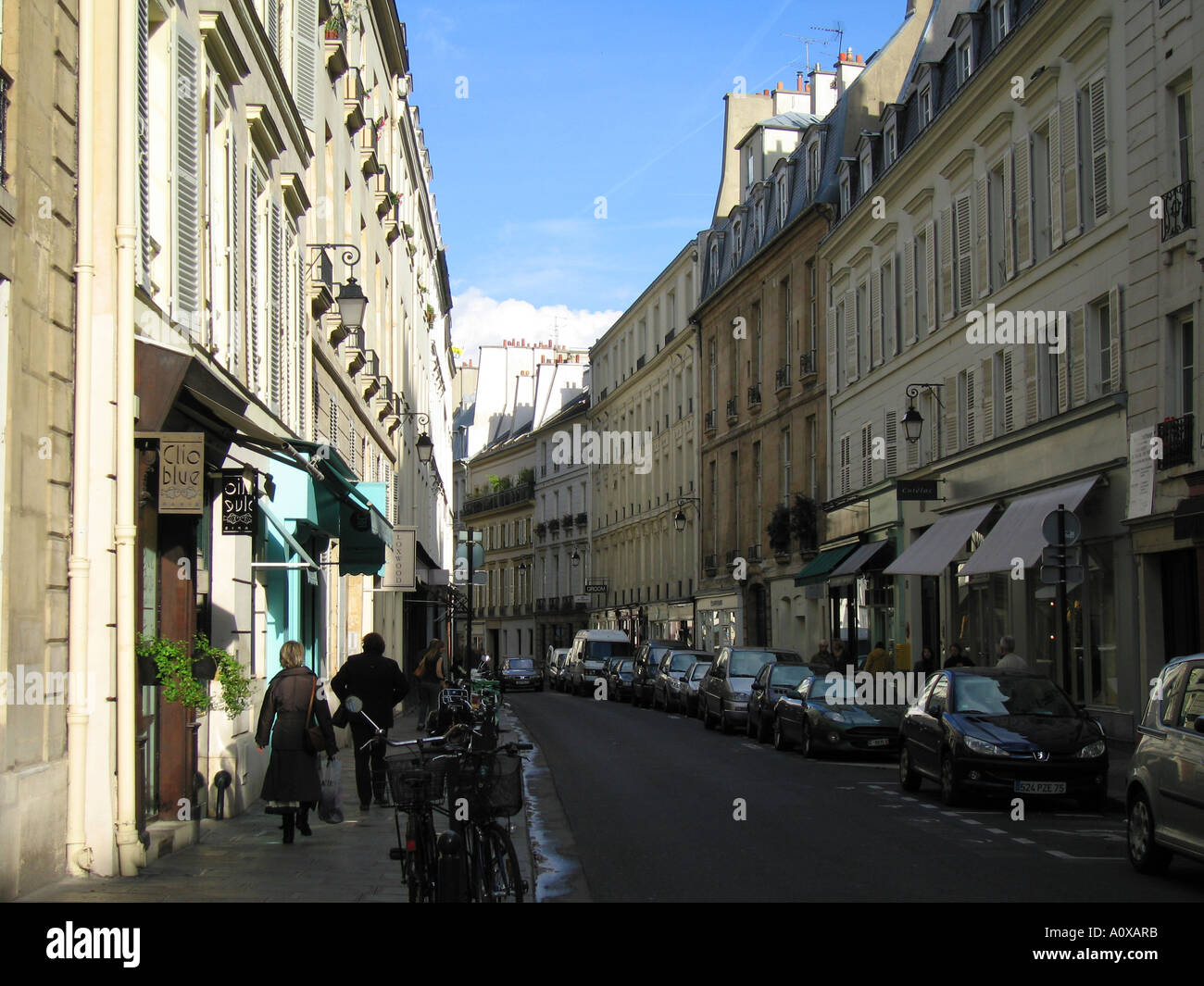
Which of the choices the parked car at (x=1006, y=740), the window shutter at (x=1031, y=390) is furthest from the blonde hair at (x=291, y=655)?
the window shutter at (x=1031, y=390)

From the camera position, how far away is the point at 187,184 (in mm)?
12578

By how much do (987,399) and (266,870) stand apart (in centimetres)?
2140

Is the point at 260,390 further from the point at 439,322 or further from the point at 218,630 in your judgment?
the point at 439,322

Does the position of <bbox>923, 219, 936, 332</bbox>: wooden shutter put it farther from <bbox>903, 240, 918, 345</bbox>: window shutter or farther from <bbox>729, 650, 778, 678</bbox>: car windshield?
<bbox>729, 650, 778, 678</bbox>: car windshield

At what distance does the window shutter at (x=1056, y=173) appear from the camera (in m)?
25.1

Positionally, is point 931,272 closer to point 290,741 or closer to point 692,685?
point 692,685

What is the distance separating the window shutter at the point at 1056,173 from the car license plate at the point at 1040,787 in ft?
40.6

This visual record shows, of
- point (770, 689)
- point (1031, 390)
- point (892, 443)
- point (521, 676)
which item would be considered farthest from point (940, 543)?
point (521, 676)

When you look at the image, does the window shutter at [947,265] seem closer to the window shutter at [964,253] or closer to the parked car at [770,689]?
the window shutter at [964,253]

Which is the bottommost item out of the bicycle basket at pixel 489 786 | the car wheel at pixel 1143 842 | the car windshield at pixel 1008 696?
the car wheel at pixel 1143 842

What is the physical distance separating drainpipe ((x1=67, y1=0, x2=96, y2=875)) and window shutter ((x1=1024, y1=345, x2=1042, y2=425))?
19.6m
